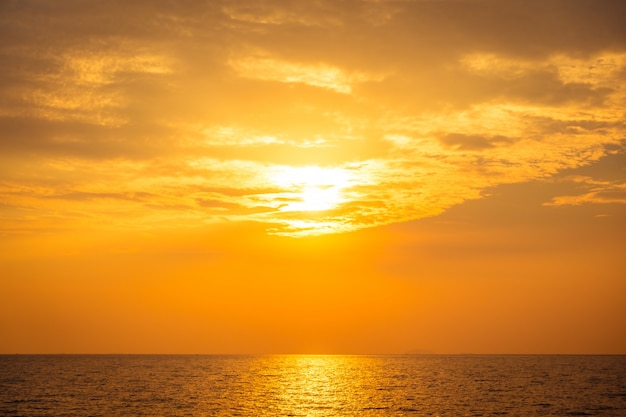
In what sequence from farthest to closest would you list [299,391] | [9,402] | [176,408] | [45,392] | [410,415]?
[299,391] < [45,392] < [9,402] < [176,408] < [410,415]

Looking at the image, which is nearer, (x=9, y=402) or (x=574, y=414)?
(x=574, y=414)

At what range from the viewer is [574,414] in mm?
83438

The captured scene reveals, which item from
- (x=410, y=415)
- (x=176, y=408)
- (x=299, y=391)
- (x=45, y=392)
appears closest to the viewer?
(x=410, y=415)

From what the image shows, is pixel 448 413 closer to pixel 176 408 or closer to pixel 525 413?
pixel 525 413

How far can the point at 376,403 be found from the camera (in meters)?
96.9

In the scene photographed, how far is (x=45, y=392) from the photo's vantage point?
11475 cm

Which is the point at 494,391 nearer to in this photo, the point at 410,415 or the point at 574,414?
the point at 574,414

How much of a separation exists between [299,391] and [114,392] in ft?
120

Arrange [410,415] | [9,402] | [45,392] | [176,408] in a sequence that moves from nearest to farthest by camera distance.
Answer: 1. [410,415]
2. [176,408]
3. [9,402]
4. [45,392]

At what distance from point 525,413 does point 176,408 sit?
49.4 m

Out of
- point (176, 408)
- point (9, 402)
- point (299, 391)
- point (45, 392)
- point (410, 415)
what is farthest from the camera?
point (299, 391)

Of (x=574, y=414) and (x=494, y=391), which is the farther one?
(x=494, y=391)

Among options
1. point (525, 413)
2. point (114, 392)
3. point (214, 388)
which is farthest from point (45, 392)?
point (525, 413)

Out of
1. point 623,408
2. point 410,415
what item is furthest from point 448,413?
point 623,408
